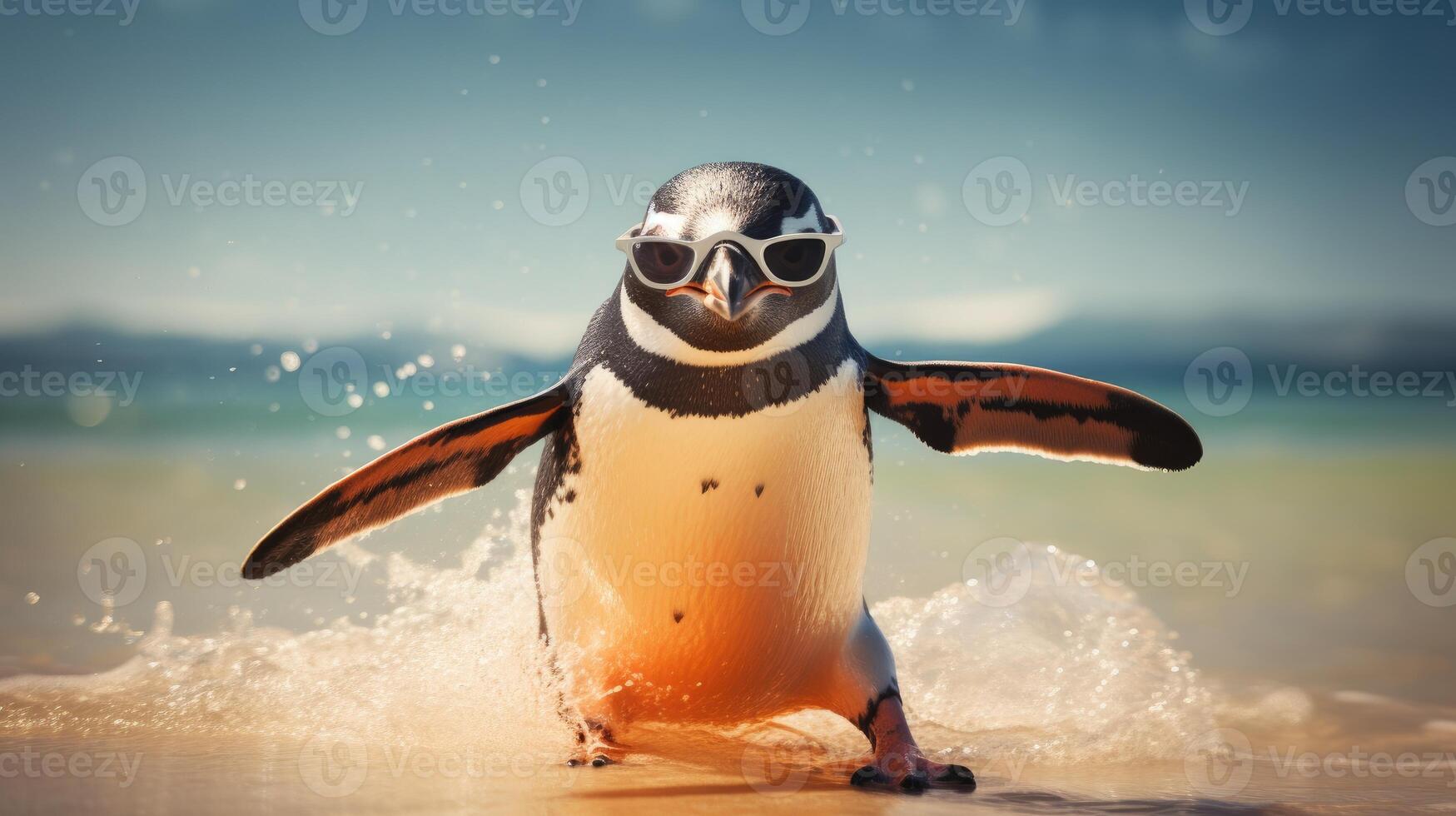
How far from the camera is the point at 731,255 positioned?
1.40 meters

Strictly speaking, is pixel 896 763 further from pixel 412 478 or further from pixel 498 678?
pixel 412 478

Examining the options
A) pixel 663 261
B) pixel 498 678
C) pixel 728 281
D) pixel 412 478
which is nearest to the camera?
pixel 728 281

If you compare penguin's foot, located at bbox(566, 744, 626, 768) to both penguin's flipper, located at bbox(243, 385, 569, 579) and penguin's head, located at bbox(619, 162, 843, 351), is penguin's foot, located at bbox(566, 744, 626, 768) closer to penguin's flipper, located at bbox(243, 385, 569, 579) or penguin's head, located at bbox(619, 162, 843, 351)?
penguin's flipper, located at bbox(243, 385, 569, 579)

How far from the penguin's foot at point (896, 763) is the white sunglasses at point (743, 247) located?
29.5 inches

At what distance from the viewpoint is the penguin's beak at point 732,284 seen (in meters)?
1.35

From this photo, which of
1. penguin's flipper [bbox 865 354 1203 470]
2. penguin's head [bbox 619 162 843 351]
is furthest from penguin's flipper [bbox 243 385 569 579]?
penguin's flipper [bbox 865 354 1203 470]

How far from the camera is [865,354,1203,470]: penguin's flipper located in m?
1.77

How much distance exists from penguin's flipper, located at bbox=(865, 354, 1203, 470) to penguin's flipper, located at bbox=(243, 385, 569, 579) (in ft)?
2.00

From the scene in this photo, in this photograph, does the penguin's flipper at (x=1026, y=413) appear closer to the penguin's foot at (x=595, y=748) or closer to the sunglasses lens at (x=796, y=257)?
the sunglasses lens at (x=796, y=257)

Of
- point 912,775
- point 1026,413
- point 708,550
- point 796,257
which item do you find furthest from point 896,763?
point 796,257

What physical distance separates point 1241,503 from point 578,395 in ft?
15.6

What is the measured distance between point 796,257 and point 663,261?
208mm

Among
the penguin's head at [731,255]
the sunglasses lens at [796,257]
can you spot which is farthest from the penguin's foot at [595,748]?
the sunglasses lens at [796,257]

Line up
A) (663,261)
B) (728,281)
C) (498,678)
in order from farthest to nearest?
1. (498,678)
2. (663,261)
3. (728,281)
